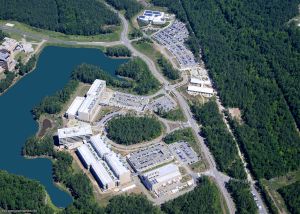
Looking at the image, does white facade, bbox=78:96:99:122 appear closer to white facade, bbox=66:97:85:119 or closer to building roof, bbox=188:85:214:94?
white facade, bbox=66:97:85:119

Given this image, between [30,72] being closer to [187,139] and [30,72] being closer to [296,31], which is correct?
[187,139]

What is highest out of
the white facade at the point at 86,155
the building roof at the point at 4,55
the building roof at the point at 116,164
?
A: the building roof at the point at 4,55

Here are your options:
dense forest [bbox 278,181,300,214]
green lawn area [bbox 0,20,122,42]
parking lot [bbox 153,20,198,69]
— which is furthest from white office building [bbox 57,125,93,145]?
green lawn area [bbox 0,20,122,42]

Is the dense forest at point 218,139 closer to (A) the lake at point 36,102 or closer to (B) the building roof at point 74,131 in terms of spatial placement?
(B) the building roof at point 74,131

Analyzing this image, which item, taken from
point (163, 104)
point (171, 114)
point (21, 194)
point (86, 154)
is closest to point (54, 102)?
point (86, 154)

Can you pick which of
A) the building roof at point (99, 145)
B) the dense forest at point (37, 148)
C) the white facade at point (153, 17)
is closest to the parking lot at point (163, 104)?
the building roof at point (99, 145)

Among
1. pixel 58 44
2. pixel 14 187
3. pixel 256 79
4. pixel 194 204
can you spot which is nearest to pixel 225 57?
pixel 256 79
